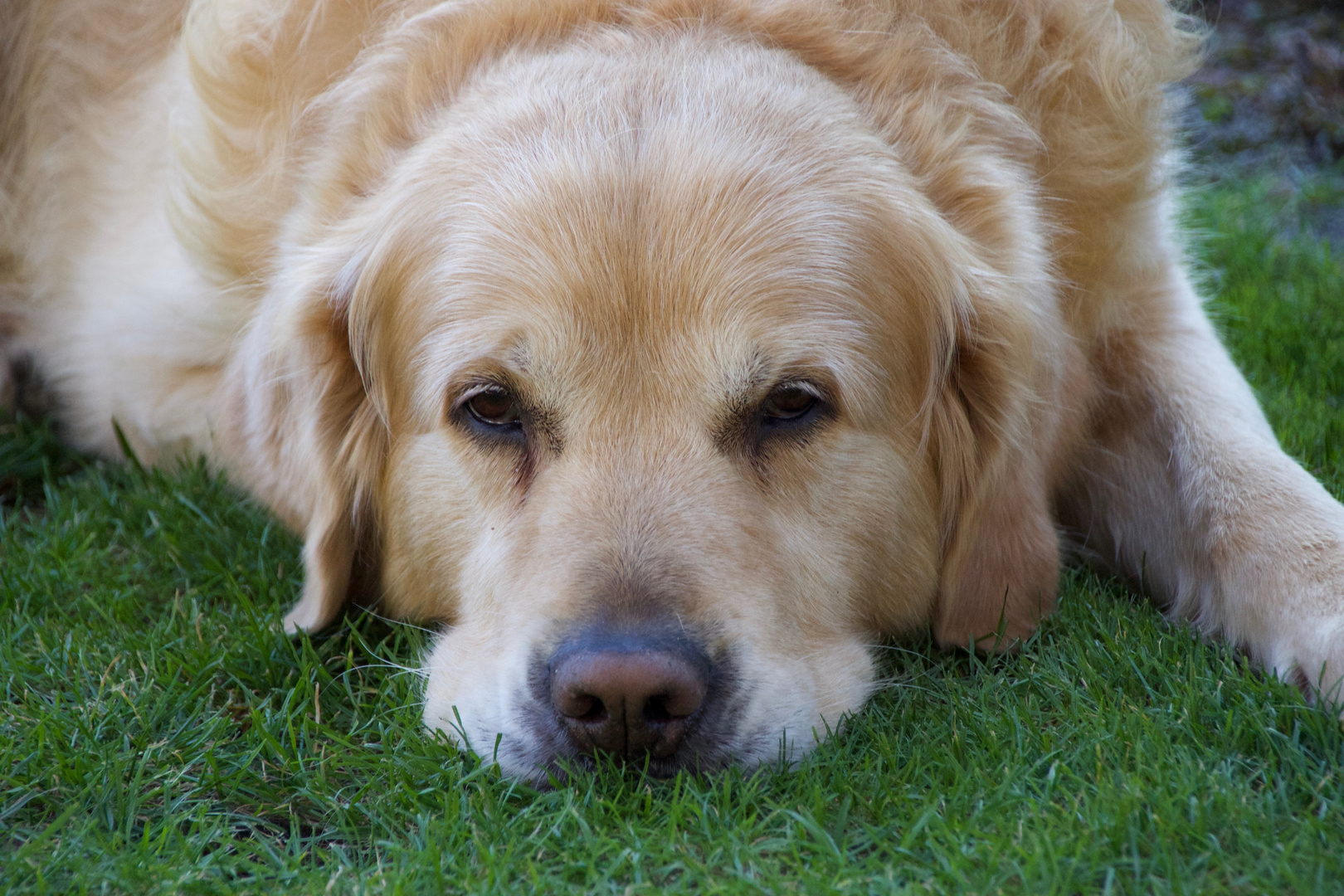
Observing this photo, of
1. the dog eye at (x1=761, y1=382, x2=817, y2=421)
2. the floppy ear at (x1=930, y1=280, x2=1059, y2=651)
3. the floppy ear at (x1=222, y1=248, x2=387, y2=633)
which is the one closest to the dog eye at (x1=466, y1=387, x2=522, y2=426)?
the floppy ear at (x1=222, y1=248, x2=387, y2=633)

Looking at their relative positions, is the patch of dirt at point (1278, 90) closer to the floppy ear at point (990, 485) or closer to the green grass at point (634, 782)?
the floppy ear at point (990, 485)

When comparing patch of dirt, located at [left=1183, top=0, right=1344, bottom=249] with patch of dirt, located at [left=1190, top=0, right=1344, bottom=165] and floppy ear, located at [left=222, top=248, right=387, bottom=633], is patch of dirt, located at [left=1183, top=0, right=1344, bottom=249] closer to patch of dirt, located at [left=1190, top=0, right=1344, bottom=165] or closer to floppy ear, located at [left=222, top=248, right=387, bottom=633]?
patch of dirt, located at [left=1190, top=0, right=1344, bottom=165]

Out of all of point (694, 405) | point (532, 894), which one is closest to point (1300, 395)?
point (694, 405)

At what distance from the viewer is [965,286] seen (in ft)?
9.44

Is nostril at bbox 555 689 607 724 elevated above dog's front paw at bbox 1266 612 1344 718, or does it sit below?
below

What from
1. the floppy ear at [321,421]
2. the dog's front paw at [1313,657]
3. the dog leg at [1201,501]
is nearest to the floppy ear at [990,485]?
the dog leg at [1201,501]

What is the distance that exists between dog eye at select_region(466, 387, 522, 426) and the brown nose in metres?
0.63

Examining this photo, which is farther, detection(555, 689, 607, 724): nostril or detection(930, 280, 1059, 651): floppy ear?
detection(930, 280, 1059, 651): floppy ear

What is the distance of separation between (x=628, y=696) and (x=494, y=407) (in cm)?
81

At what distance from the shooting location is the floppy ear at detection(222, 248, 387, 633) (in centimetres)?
308

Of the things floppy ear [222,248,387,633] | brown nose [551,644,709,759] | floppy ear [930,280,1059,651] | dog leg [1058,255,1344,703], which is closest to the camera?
brown nose [551,644,709,759]

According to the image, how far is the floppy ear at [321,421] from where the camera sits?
3084 millimetres

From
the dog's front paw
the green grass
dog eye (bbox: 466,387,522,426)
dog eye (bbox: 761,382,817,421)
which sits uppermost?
dog eye (bbox: 761,382,817,421)

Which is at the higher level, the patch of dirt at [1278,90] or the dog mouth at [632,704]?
the patch of dirt at [1278,90]
